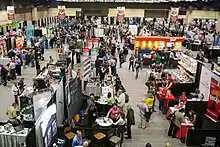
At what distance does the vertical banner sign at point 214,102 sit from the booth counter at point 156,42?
1090 cm

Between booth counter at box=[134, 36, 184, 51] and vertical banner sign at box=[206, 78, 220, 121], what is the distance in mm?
10904

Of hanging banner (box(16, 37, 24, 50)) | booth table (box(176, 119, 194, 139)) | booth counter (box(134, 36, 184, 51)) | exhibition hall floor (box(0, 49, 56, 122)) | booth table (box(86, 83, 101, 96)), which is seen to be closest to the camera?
booth table (box(176, 119, 194, 139))

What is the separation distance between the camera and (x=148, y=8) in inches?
1399

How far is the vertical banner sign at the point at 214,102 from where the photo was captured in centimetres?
986

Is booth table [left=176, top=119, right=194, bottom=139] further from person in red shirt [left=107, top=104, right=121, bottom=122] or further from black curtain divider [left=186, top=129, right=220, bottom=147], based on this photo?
person in red shirt [left=107, top=104, right=121, bottom=122]

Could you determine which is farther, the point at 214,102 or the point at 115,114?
the point at 214,102

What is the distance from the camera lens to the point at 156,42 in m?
20.9

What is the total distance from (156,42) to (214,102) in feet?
37.5

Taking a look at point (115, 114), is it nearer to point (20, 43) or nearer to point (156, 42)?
point (156, 42)

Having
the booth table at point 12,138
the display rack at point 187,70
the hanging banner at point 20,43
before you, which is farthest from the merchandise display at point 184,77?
the hanging banner at point 20,43

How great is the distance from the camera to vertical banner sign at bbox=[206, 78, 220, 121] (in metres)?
9.86

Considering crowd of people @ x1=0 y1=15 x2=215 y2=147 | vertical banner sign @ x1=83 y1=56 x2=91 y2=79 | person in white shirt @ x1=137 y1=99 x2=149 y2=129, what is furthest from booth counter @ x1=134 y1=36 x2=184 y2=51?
person in white shirt @ x1=137 y1=99 x2=149 y2=129

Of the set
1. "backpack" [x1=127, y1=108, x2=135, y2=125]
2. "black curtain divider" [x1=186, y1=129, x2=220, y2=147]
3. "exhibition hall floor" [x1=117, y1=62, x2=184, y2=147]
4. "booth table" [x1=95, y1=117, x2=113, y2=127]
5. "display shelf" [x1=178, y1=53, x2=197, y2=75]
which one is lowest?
"exhibition hall floor" [x1=117, y1=62, x2=184, y2=147]

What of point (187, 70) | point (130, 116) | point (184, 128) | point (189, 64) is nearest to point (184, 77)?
point (187, 70)
